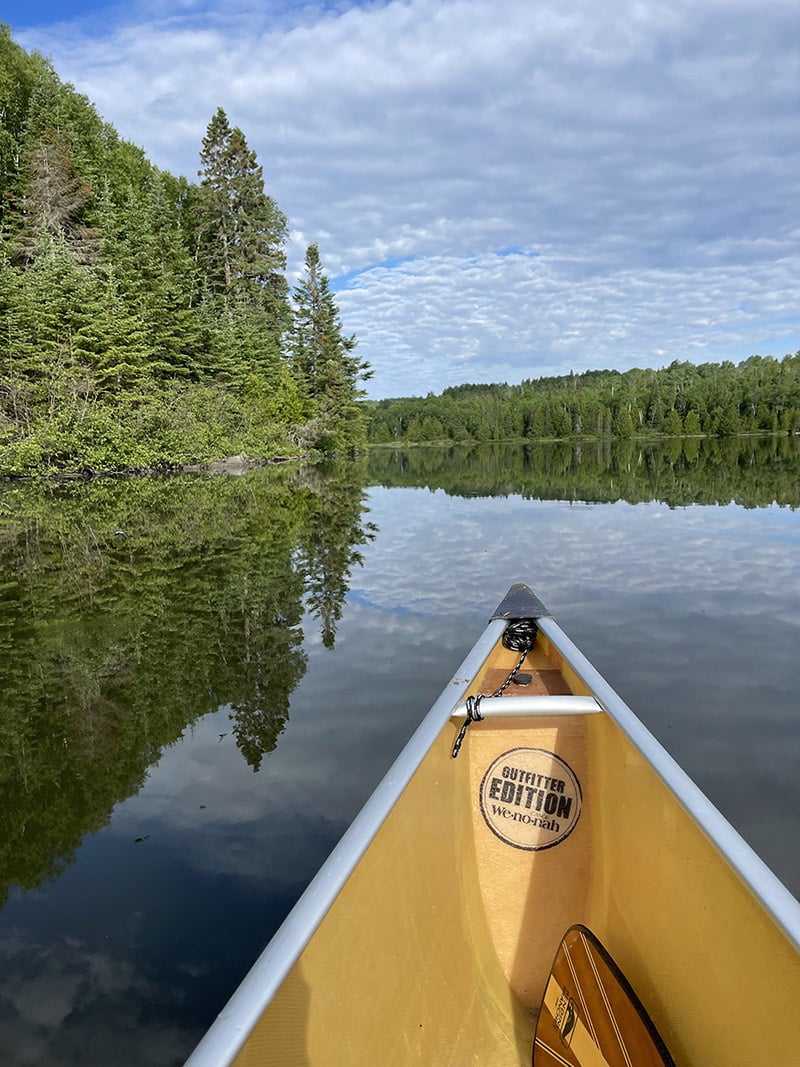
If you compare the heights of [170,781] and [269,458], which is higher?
[269,458]

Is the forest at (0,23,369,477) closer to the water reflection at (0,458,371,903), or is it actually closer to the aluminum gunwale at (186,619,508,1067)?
→ the water reflection at (0,458,371,903)

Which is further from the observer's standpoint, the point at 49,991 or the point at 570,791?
the point at 570,791

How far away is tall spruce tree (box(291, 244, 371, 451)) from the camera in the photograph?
4200cm

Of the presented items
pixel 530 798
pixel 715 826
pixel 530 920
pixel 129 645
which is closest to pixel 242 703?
pixel 129 645

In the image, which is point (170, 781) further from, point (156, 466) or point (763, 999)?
point (156, 466)

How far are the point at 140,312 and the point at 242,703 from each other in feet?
89.0

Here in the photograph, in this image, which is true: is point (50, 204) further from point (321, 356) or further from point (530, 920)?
point (530, 920)

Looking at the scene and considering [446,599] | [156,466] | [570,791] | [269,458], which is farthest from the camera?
[269,458]

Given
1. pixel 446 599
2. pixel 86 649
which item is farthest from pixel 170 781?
pixel 446 599

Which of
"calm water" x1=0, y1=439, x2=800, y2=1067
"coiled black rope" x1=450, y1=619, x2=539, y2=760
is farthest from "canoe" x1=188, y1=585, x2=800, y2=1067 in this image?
"calm water" x1=0, y1=439, x2=800, y2=1067

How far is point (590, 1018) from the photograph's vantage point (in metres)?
1.92

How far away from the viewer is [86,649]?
5.96 m

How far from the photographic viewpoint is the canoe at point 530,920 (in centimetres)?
141

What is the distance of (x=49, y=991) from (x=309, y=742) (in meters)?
1.97
